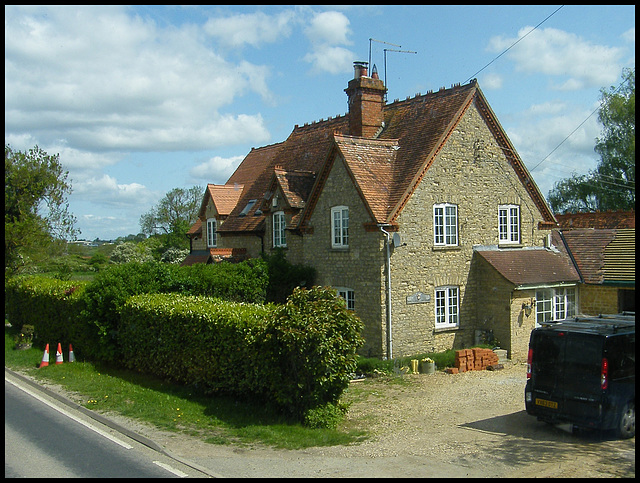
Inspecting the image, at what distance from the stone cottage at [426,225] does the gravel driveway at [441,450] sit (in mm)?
6456

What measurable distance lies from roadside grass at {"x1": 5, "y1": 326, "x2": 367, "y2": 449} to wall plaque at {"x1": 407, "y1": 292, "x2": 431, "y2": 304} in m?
8.72

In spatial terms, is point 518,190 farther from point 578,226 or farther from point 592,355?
point 592,355

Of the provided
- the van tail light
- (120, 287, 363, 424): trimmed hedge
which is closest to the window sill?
(120, 287, 363, 424): trimmed hedge

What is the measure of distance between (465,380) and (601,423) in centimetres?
704

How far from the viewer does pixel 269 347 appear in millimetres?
13281

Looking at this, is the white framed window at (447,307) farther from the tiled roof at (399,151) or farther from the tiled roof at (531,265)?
the tiled roof at (399,151)

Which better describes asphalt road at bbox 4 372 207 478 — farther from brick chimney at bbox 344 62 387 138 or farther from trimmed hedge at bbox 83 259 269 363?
brick chimney at bbox 344 62 387 138

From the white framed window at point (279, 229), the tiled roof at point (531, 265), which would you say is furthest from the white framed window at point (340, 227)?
the tiled roof at point (531, 265)

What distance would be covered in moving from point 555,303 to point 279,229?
12.3 m

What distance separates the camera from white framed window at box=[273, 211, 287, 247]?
85.8 feet

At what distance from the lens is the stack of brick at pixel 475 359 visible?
19.6 meters

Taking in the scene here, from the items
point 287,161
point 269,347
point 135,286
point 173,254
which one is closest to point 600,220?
point 287,161

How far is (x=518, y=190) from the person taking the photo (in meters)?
24.6

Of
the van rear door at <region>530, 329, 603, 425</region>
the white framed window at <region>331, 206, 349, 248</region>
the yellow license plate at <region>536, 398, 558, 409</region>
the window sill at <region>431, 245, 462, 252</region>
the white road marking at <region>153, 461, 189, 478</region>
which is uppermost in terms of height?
the white framed window at <region>331, 206, 349, 248</region>
